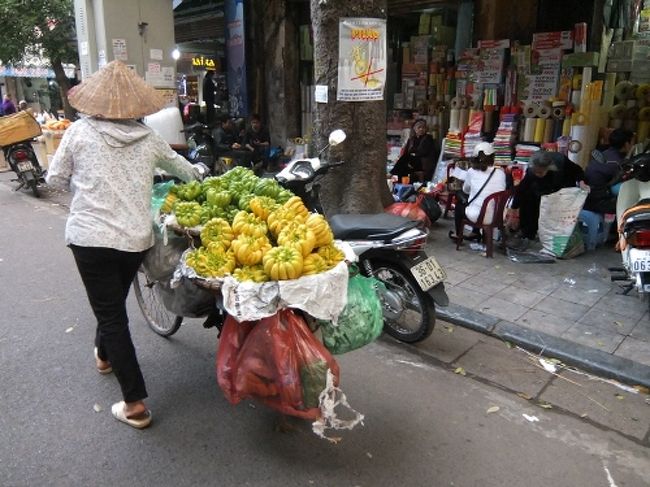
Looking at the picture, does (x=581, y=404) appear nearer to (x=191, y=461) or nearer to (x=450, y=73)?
(x=191, y=461)

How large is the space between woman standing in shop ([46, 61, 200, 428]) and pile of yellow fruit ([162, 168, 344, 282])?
281 millimetres

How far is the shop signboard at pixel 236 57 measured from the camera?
10.3 metres

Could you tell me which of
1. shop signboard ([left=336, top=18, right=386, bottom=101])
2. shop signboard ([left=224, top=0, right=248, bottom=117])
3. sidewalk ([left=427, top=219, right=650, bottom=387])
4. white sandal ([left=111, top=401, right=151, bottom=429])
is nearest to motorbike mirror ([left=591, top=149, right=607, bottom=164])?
sidewalk ([left=427, top=219, right=650, bottom=387])

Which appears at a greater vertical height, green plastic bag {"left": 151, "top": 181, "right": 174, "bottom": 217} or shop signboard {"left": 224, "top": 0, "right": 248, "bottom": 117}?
shop signboard {"left": 224, "top": 0, "right": 248, "bottom": 117}

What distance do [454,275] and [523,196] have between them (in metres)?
1.53

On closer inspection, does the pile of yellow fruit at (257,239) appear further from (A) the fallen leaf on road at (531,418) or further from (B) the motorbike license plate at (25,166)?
(B) the motorbike license plate at (25,166)

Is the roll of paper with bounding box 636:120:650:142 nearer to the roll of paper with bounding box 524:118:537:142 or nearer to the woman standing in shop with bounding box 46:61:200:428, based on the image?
the roll of paper with bounding box 524:118:537:142

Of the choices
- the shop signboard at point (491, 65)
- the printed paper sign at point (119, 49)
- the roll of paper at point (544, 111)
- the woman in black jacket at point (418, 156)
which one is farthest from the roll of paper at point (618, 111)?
the printed paper sign at point (119, 49)

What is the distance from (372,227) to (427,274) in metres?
0.50

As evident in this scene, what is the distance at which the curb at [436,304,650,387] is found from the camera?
353cm

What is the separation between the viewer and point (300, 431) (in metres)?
2.92

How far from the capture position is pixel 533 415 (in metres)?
3.12

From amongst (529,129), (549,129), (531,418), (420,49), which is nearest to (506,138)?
(529,129)

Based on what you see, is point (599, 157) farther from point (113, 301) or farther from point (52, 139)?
point (52, 139)
